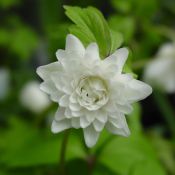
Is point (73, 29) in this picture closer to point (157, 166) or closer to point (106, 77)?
point (106, 77)

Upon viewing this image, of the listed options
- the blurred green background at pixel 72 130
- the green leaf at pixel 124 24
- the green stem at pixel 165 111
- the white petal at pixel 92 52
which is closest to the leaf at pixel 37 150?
the blurred green background at pixel 72 130

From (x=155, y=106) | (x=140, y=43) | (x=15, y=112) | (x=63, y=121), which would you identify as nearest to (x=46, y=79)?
(x=63, y=121)

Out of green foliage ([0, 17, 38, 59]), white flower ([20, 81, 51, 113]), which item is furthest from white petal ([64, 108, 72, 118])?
green foliage ([0, 17, 38, 59])

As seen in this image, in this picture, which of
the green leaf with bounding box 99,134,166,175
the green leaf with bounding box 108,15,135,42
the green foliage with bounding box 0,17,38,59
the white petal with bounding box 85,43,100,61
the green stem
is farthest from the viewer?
the green foliage with bounding box 0,17,38,59

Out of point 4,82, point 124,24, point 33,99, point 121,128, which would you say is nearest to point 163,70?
point 124,24

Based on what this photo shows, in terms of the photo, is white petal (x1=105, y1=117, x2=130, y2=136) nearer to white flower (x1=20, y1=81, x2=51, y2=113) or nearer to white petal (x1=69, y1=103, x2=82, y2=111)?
white petal (x1=69, y1=103, x2=82, y2=111)

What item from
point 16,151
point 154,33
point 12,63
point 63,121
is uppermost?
point 63,121

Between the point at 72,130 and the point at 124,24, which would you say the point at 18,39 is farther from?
the point at 72,130

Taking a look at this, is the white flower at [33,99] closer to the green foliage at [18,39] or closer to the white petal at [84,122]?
the green foliage at [18,39]
